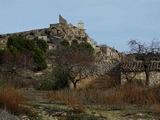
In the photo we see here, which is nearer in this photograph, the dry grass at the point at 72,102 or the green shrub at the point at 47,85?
the dry grass at the point at 72,102

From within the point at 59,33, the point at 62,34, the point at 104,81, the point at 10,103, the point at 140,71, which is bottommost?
the point at 10,103

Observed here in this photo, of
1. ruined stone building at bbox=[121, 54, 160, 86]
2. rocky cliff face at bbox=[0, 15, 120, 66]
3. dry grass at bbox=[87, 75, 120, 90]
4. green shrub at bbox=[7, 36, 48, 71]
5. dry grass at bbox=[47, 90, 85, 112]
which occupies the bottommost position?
dry grass at bbox=[47, 90, 85, 112]

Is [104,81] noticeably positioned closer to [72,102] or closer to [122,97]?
[122,97]

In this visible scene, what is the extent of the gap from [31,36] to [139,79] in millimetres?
35092

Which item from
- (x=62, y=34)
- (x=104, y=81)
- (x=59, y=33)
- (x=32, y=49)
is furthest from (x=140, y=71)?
→ (x=59, y=33)

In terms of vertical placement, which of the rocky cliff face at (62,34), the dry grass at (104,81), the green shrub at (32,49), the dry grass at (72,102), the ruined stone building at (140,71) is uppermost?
the rocky cliff face at (62,34)

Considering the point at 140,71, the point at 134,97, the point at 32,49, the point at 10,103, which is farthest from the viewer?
the point at 32,49

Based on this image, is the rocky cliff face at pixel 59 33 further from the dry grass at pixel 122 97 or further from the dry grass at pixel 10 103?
the dry grass at pixel 10 103

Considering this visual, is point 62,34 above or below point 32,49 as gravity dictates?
above

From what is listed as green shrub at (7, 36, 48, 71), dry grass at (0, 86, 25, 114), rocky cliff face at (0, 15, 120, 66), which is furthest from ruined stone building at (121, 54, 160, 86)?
rocky cliff face at (0, 15, 120, 66)

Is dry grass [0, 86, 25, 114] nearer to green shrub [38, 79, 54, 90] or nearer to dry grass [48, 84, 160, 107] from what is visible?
dry grass [48, 84, 160, 107]

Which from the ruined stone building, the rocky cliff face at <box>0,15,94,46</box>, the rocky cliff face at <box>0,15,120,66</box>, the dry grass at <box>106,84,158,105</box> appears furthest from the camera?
the rocky cliff face at <box>0,15,94,46</box>

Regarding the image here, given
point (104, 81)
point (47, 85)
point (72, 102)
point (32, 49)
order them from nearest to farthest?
1. point (72, 102)
2. point (47, 85)
3. point (104, 81)
4. point (32, 49)

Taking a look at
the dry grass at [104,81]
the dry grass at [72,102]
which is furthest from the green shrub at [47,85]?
the dry grass at [72,102]
